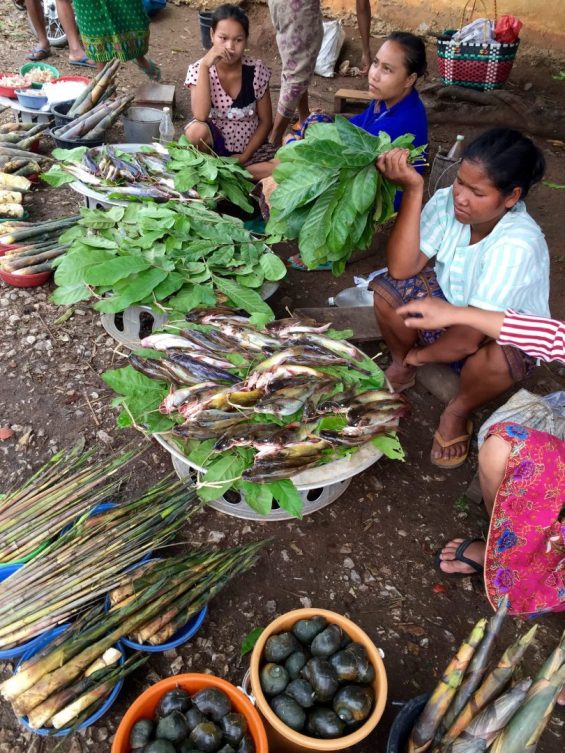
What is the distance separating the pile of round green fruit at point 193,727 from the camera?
1.53 meters

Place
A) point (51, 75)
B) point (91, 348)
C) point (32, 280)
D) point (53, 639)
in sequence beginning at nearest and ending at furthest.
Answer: point (53, 639) → point (91, 348) → point (32, 280) → point (51, 75)

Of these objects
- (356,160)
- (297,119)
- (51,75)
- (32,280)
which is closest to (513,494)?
(356,160)

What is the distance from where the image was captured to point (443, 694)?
147 centimetres

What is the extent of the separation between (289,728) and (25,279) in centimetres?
288

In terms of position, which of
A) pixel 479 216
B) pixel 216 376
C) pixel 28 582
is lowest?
pixel 28 582

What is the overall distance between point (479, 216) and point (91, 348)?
7.03 ft

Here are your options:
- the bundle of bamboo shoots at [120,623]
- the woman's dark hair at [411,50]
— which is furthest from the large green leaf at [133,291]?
the woman's dark hair at [411,50]

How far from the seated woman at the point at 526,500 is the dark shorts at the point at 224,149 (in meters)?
2.74

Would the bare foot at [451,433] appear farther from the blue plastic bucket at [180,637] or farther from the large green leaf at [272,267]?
the blue plastic bucket at [180,637]

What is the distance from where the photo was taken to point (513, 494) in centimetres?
195

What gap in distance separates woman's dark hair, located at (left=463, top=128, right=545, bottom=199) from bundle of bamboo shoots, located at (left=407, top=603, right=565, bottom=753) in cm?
159

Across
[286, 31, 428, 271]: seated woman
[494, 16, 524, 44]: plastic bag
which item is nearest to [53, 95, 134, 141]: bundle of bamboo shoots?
[286, 31, 428, 271]: seated woman

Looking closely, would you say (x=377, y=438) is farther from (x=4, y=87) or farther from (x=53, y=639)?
(x=4, y=87)

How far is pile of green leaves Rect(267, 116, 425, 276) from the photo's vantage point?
8.29 feet
